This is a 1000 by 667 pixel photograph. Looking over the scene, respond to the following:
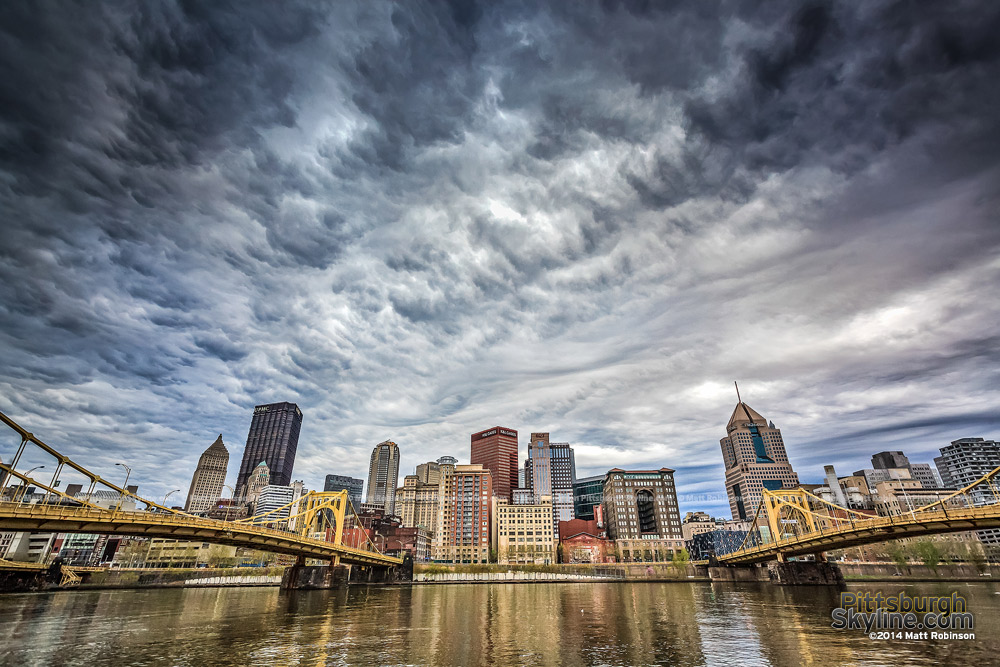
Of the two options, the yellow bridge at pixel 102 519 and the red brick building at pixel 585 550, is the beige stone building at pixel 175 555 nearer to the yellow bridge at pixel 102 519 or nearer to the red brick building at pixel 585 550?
the yellow bridge at pixel 102 519

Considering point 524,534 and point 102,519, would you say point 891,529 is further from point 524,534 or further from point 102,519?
point 524,534

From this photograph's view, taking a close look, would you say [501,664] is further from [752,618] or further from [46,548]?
[46,548]

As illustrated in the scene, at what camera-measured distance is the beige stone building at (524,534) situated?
183 metres

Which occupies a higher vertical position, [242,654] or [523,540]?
[523,540]

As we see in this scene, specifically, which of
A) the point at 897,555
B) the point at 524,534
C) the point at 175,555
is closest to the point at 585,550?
the point at 524,534

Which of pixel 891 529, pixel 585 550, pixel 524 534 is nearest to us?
pixel 891 529

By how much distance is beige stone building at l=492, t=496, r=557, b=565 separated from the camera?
182875 millimetres

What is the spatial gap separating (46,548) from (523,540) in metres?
161

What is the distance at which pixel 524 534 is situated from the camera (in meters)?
193

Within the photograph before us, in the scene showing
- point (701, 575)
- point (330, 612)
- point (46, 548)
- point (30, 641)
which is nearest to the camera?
point (30, 641)

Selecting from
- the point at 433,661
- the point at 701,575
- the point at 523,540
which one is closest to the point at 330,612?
the point at 433,661

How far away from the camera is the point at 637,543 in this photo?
192m

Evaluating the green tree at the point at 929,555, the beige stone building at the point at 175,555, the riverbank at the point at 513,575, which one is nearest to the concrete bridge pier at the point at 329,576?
the riverbank at the point at 513,575

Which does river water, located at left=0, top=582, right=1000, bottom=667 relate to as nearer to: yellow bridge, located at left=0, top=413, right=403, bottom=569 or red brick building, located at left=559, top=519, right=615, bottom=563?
yellow bridge, located at left=0, top=413, right=403, bottom=569
